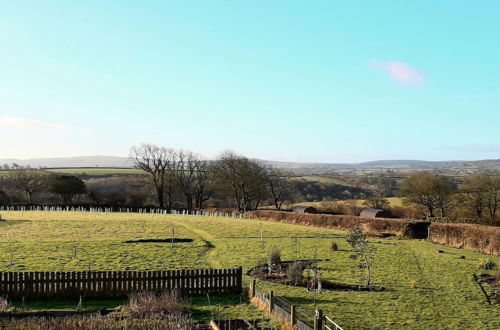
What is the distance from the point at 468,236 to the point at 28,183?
96.8m

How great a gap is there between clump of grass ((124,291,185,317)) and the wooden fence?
5.19ft

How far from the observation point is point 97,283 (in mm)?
20141

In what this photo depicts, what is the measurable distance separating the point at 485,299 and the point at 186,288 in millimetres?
13274

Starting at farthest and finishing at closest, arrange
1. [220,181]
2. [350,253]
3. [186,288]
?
[220,181]
[350,253]
[186,288]

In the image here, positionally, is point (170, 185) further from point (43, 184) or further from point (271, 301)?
point (271, 301)

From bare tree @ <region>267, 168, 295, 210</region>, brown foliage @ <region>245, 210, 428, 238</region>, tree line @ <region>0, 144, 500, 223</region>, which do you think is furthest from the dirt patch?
bare tree @ <region>267, 168, 295, 210</region>

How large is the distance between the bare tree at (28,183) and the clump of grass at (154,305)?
98093 mm

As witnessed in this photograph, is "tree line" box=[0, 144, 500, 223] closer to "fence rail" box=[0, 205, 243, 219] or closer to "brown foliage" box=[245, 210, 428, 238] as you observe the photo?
"fence rail" box=[0, 205, 243, 219]

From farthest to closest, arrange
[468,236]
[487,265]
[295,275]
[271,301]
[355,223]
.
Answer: [355,223], [468,236], [487,265], [295,275], [271,301]

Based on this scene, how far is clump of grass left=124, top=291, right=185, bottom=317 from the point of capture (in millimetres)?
16562

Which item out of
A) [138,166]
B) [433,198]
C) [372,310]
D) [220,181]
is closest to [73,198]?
[138,166]

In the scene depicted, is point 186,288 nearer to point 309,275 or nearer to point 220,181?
point 309,275

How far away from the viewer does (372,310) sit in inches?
715

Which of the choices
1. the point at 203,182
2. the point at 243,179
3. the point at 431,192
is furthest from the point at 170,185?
the point at 431,192
